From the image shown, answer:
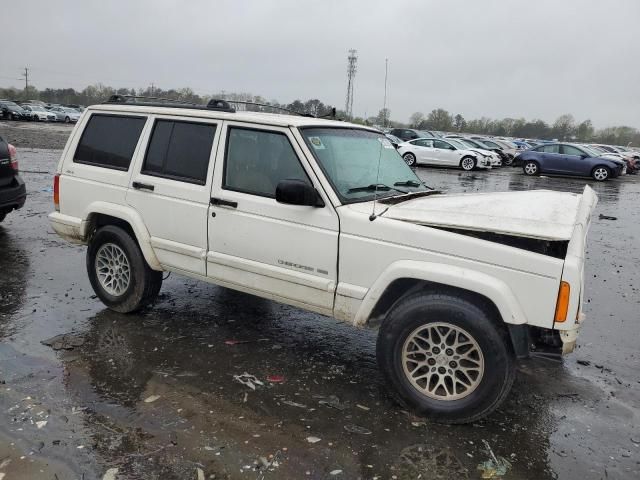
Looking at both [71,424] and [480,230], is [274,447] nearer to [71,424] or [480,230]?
[71,424]

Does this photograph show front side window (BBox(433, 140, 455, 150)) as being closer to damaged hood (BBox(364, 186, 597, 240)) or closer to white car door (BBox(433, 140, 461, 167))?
white car door (BBox(433, 140, 461, 167))

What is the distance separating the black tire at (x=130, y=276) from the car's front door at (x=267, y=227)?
0.86 meters

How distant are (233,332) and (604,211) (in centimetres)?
1320

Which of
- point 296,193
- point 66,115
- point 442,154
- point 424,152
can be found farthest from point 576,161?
point 66,115

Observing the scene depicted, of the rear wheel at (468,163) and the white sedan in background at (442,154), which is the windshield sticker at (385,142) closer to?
the white sedan in background at (442,154)

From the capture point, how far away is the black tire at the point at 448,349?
134 inches

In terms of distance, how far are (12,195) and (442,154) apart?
2206 centimetres

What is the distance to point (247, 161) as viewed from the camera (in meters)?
4.37

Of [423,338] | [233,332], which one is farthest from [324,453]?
Result: [233,332]

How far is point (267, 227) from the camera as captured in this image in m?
4.12

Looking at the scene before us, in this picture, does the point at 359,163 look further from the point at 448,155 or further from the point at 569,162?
the point at 569,162

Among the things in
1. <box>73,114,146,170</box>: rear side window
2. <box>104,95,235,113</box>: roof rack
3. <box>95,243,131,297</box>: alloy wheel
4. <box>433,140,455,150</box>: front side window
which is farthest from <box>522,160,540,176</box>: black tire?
<box>95,243,131,297</box>: alloy wheel

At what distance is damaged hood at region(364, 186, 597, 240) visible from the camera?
3354 mm

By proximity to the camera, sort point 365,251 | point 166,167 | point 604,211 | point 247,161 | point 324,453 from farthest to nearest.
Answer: point 604,211, point 166,167, point 247,161, point 365,251, point 324,453
